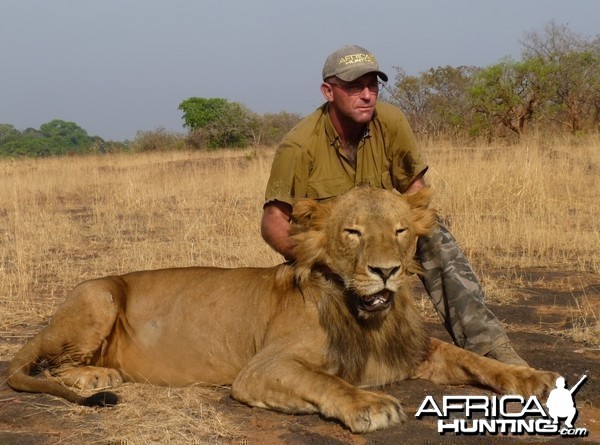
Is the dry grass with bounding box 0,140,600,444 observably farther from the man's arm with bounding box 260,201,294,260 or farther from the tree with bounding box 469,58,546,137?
the tree with bounding box 469,58,546,137

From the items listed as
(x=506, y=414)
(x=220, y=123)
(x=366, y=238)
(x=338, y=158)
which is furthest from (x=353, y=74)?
(x=220, y=123)

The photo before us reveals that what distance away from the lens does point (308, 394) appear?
3473 millimetres

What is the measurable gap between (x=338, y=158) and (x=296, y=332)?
105 centimetres

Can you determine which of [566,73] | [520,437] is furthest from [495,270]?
[566,73]

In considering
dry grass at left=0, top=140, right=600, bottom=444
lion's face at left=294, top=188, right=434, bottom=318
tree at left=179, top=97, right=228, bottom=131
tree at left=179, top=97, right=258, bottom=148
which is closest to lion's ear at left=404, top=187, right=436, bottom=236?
lion's face at left=294, top=188, right=434, bottom=318

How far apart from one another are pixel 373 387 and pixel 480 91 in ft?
53.1

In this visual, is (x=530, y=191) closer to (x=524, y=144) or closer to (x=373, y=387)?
(x=524, y=144)

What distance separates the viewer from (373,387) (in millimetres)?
3859

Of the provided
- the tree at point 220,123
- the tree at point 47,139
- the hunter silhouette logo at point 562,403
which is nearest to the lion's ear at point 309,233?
the hunter silhouette logo at point 562,403

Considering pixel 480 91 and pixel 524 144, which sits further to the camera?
pixel 480 91

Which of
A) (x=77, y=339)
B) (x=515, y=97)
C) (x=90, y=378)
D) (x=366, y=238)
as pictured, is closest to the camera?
(x=366, y=238)

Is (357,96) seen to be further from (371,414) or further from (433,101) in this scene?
(433,101)

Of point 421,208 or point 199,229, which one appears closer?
point 421,208

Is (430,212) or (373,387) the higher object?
(430,212)
